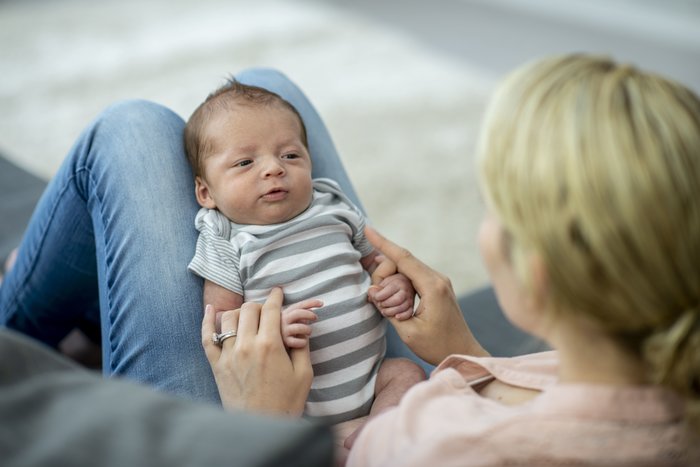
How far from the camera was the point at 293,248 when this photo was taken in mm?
1176

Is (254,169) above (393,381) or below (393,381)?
above

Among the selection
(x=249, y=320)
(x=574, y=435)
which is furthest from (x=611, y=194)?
(x=249, y=320)

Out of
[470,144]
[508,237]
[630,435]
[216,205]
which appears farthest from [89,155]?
[470,144]

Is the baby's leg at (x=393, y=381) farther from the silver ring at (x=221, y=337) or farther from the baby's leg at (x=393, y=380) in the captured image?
the silver ring at (x=221, y=337)

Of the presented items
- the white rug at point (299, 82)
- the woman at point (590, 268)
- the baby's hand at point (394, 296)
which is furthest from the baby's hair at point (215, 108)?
the white rug at point (299, 82)

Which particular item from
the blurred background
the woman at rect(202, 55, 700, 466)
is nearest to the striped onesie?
the woman at rect(202, 55, 700, 466)

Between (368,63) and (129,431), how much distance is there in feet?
11.6

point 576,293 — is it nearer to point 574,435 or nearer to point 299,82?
point 574,435

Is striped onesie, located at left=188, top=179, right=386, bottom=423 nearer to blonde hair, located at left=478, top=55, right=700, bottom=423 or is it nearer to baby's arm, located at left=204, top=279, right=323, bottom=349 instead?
baby's arm, located at left=204, top=279, right=323, bottom=349

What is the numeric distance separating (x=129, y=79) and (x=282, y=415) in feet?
10.1

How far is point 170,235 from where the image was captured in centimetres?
113

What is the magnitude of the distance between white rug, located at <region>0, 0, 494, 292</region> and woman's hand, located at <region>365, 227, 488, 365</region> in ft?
4.14

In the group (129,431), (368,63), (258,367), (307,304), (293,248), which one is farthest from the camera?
(368,63)

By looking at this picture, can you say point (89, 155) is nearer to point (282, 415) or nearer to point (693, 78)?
point (282, 415)
